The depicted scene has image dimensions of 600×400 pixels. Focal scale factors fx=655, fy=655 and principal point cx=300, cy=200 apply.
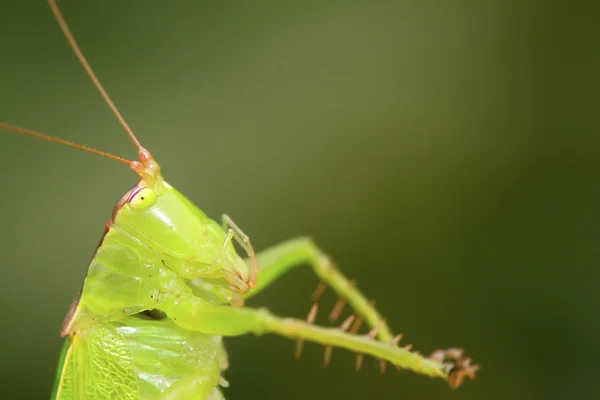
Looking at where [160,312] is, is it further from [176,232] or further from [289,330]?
[289,330]

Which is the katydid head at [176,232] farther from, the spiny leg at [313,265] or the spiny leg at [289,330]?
the spiny leg at [313,265]

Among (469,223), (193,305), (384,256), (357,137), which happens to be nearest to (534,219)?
(469,223)

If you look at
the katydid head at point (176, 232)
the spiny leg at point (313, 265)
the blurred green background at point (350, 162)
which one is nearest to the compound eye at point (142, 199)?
the katydid head at point (176, 232)

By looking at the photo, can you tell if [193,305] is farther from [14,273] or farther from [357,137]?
[357,137]

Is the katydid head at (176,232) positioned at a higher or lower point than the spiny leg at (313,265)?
lower

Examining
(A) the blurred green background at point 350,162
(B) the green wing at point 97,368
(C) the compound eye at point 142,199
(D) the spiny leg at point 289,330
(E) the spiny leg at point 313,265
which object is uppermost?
(A) the blurred green background at point 350,162

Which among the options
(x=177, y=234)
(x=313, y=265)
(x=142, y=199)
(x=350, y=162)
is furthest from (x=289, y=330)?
(x=350, y=162)

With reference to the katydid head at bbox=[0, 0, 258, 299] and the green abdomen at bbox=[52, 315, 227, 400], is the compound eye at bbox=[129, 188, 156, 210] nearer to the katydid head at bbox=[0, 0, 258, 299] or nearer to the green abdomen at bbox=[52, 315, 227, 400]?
the katydid head at bbox=[0, 0, 258, 299]
